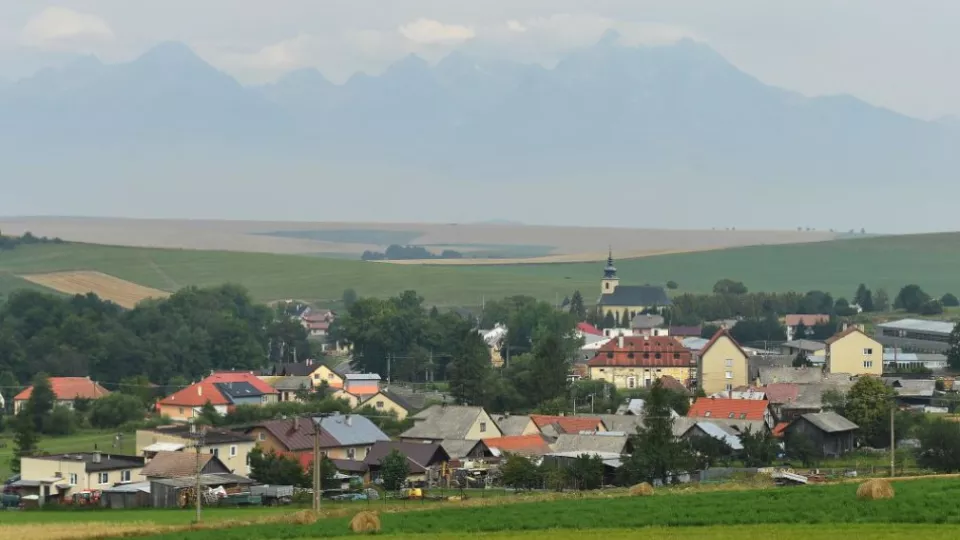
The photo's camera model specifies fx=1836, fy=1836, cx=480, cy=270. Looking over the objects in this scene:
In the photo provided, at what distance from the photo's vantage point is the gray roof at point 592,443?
55.9m

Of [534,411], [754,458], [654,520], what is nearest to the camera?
[654,520]

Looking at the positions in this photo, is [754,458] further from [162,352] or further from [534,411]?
[162,352]

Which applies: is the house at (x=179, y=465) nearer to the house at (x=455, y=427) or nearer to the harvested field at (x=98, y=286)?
the house at (x=455, y=427)

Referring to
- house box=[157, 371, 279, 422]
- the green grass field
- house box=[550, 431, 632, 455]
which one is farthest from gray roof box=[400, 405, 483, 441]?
house box=[157, 371, 279, 422]

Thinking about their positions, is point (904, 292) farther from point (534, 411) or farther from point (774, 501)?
point (774, 501)

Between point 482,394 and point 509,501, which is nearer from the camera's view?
point 509,501

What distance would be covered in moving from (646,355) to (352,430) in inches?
1331

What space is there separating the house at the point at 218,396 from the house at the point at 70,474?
19.4 metres

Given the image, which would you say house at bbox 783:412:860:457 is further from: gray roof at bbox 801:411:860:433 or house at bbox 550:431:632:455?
house at bbox 550:431:632:455

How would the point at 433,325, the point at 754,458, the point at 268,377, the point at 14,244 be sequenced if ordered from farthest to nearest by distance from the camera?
the point at 14,244 → the point at 433,325 → the point at 268,377 → the point at 754,458

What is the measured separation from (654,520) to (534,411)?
41717mm

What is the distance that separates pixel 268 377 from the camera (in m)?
90.9

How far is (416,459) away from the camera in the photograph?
2146 inches

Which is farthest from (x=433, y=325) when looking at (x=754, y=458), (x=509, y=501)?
(x=509, y=501)
